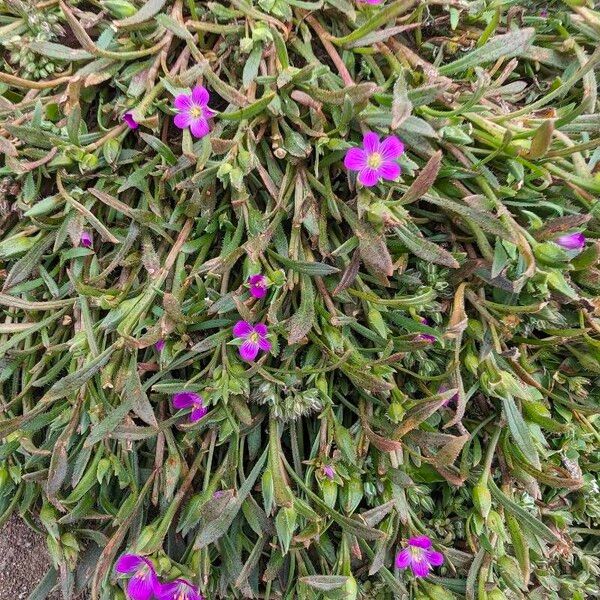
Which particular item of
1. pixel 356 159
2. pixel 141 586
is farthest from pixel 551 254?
pixel 141 586

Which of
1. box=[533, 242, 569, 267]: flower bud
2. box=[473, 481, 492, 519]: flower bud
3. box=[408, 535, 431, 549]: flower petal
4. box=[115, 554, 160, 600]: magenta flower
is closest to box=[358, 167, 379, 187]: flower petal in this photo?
box=[533, 242, 569, 267]: flower bud

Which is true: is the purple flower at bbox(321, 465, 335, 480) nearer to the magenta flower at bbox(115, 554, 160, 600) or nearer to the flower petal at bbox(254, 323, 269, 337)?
the flower petal at bbox(254, 323, 269, 337)

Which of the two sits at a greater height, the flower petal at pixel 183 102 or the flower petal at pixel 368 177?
the flower petal at pixel 183 102

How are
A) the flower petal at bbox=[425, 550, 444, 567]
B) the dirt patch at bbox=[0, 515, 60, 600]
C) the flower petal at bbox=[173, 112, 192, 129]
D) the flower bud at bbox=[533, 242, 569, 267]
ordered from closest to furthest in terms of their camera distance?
the flower bud at bbox=[533, 242, 569, 267]
the flower petal at bbox=[173, 112, 192, 129]
the flower petal at bbox=[425, 550, 444, 567]
the dirt patch at bbox=[0, 515, 60, 600]

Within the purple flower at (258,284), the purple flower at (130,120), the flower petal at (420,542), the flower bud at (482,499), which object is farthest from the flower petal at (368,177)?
the flower petal at (420,542)

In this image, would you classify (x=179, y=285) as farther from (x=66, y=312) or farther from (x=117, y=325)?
(x=66, y=312)

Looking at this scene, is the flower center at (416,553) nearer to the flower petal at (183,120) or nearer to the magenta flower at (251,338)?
the magenta flower at (251,338)

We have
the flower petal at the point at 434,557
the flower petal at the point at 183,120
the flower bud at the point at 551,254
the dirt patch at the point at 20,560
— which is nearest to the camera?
the flower bud at the point at 551,254
